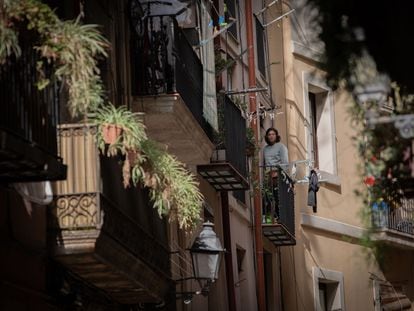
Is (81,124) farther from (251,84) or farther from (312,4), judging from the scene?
(251,84)

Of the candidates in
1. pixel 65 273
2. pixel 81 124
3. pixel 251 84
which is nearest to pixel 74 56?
pixel 81 124

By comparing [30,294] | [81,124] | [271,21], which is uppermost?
[271,21]

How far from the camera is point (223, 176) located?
75.8 ft

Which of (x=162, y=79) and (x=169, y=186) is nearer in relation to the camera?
(x=169, y=186)

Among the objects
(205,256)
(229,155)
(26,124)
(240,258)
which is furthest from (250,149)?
(26,124)

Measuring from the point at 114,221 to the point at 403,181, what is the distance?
5.81 metres

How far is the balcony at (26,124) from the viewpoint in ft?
41.9

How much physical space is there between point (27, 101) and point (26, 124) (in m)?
0.22

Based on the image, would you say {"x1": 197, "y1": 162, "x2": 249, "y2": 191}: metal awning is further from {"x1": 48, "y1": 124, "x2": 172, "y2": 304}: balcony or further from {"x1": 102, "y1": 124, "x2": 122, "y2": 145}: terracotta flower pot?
{"x1": 102, "y1": 124, "x2": 122, "y2": 145}: terracotta flower pot

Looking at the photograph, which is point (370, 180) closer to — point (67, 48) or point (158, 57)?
point (67, 48)

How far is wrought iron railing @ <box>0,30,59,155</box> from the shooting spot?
12945mm

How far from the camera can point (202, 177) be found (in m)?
23.5

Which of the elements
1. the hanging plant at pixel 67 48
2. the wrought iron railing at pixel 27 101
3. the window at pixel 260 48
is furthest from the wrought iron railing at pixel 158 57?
the window at pixel 260 48

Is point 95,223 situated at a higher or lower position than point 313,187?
lower
